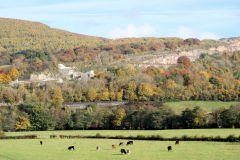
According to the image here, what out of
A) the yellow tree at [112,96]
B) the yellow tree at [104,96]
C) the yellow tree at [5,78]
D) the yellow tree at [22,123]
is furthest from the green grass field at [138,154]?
the yellow tree at [5,78]

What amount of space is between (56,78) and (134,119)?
5575 cm

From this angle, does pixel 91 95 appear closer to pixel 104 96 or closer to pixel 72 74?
pixel 104 96

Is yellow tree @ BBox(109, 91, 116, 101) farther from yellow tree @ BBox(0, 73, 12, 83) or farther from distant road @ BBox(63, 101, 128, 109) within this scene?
yellow tree @ BBox(0, 73, 12, 83)

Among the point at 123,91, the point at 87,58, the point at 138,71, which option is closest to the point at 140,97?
the point at 123,91

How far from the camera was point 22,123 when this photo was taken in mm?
99750

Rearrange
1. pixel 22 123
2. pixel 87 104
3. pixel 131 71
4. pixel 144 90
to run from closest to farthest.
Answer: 1. pixel 22 123
2. pixel 87 104
3. pixel 144 90
4. pixel 131 71

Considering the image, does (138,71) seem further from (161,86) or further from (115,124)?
(115,124)

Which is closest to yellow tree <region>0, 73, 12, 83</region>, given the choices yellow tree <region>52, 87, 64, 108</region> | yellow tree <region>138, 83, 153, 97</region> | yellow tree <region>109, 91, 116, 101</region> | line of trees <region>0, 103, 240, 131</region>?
yellow tree <region>52, 87, 64, 108</region>

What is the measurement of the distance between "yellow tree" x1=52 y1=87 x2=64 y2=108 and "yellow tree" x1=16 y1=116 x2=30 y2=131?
15.3 metres

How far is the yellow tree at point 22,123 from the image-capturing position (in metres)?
99.3

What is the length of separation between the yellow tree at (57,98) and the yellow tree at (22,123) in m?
15.3

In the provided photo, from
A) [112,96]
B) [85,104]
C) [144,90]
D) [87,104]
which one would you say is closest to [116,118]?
[87,104]

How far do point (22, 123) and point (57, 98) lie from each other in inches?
796

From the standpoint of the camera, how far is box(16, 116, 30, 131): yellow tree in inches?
3910
